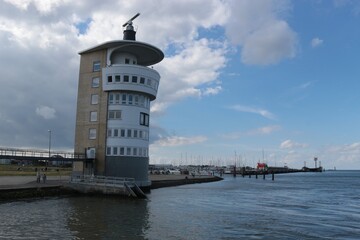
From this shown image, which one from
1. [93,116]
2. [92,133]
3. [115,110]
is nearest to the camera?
[115,110]

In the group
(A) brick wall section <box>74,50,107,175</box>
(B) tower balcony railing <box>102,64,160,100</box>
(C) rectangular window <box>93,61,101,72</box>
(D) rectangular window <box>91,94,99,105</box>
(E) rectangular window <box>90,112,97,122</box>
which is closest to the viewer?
(B) tower balcony railing <box>102,64,160,100</box>

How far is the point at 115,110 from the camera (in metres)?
55.4

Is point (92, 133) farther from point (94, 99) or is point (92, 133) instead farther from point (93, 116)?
point (94, 99)

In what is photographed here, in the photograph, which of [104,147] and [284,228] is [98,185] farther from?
[284,228]

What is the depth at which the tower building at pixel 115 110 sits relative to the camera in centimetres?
5469

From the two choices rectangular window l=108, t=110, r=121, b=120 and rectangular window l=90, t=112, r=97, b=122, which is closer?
Result: rectangular window l=108, t=110, r=121, b=120

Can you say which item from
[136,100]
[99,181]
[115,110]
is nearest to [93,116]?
[115,110]

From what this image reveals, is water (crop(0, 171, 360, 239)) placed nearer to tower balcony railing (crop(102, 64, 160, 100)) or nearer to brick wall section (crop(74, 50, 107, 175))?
brick wall section (crop(74, 50, 107, 175))

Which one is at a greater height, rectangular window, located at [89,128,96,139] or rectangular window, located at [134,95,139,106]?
rectangular window, located at [134,95,139,106]

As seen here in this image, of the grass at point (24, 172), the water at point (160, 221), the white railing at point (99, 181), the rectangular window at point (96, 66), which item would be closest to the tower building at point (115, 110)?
the rectangular window at point (96, 66)

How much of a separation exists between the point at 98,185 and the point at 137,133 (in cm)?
1272

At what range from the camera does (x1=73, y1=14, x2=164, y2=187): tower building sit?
5469 centimetres

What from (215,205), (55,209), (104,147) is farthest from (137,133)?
(55,209)

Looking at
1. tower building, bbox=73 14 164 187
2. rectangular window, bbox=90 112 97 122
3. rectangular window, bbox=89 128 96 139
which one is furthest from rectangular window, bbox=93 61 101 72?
rectangular window, bbox=89 128 96 139
